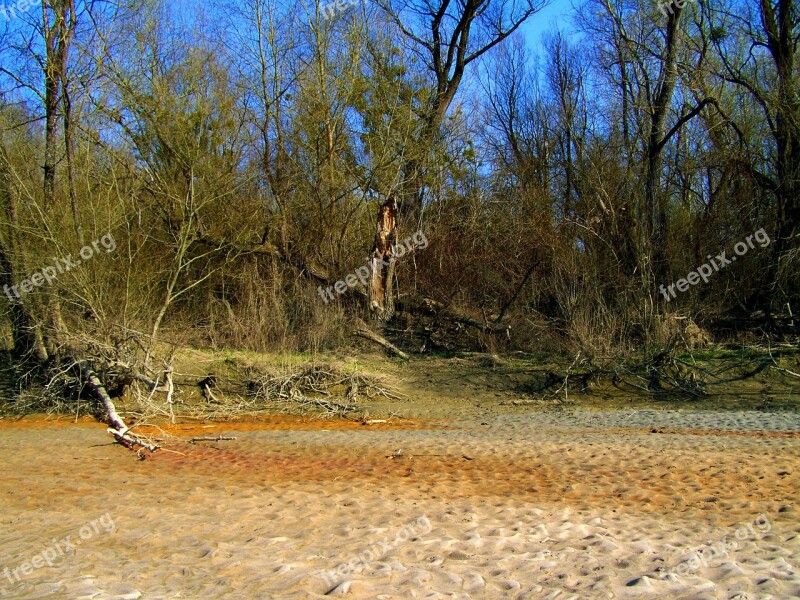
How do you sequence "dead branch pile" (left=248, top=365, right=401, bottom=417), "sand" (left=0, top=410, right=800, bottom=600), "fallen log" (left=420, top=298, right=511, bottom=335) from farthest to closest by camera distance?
"fallen log" (left=420, top=298, right=511, bottom=335), "dead branch pile" (left=248, top=365, right=401, bottom=417), "sand" (left=0, top=410, right=800, bottom=600)

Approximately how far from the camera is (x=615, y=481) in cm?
806

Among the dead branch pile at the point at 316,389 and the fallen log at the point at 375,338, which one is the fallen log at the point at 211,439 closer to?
the dead branch pile at the point at 316,389

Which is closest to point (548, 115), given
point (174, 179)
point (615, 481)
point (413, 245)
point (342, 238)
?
point (413, 245)

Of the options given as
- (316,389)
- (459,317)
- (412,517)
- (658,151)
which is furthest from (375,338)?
(412,517)

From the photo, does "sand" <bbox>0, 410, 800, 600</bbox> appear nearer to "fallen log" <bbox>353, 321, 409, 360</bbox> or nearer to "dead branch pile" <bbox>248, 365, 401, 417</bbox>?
"dead branch pile" <bbox>248, 365, 401, 417</bbox>

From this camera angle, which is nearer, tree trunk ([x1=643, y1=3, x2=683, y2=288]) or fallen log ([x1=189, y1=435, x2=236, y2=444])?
fallen log ([x1=189, y1=435, x2=236, y2=444])

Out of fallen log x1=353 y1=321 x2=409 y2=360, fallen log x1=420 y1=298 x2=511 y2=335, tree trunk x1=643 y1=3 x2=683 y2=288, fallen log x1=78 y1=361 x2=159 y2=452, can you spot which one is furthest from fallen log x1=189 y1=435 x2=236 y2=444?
tree trunk x1=643 y1=3 x2=683 y2=288

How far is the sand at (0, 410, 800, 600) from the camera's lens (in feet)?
16.9

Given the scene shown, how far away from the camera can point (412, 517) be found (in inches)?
269

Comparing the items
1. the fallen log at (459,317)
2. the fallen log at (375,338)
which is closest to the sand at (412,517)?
the fallen log at (375,338)

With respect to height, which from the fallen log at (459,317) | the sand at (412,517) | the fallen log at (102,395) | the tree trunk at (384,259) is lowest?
the sand at (412,517)

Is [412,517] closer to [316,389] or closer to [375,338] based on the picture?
[316,389]

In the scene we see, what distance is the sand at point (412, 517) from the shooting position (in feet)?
16.9

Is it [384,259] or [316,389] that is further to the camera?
[384,259]
